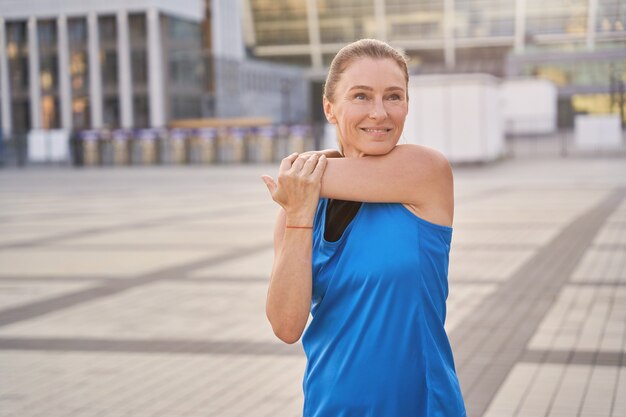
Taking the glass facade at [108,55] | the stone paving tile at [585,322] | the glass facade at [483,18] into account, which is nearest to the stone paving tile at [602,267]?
the stone paving tile at [585,322]

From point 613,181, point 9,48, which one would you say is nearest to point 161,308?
point 613,181

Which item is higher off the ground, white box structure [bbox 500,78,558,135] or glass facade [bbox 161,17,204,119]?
glass facade [bbox 161,17,204,119]

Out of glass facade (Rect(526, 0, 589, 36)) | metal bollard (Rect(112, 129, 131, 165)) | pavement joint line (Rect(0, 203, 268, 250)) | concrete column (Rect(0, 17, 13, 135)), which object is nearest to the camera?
pavement joint line (Rect(0, 203, 268, 250))

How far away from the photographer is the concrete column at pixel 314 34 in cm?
8456

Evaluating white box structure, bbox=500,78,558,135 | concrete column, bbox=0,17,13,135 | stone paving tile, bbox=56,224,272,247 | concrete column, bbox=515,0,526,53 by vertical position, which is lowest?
stone paving tile, bbox=56,224,272,247

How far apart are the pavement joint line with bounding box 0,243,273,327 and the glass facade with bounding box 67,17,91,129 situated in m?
56.4

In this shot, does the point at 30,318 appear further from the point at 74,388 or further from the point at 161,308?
the point at 74,388

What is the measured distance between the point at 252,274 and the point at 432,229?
26.1ft

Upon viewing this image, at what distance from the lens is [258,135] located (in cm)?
3847

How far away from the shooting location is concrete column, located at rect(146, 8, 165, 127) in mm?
64062

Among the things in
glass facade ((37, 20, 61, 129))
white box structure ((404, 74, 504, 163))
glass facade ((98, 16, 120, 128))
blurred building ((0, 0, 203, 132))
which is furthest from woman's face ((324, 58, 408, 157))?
glass facade ((37, 20, 61, 129))

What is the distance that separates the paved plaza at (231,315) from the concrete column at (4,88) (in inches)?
2084

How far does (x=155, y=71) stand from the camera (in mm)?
64500

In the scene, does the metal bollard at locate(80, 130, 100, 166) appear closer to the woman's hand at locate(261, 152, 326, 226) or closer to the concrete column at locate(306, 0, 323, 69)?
the woman's hand at locate(261, 152, 326, 226)
